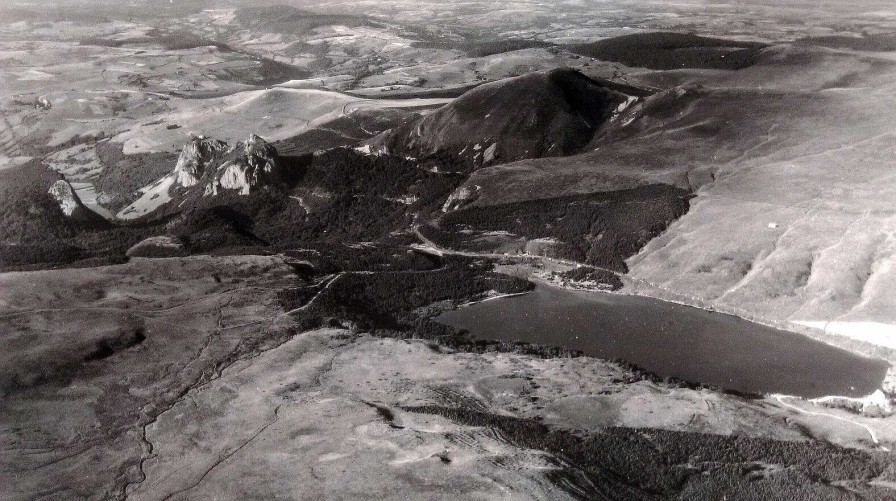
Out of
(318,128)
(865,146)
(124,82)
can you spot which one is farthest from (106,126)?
(865,146)

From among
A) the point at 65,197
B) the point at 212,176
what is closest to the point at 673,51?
the point at 212,176

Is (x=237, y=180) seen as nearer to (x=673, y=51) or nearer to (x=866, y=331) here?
(x=866, y=331)

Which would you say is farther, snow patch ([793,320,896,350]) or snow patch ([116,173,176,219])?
snow patch ([116,173,176,219])

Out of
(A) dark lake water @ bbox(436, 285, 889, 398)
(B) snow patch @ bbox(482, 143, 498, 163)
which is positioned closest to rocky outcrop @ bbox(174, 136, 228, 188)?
(B) snow patch @ bbox(482, 143, 498, 163)

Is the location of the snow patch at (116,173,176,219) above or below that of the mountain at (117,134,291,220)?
below

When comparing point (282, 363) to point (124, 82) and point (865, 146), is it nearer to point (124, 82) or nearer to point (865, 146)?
point (865, 146)

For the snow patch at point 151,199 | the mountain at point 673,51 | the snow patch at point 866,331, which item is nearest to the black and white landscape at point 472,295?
the snow patch at point 866,331

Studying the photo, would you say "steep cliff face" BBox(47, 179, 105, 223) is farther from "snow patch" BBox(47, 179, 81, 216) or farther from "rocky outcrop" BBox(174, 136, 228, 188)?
"rocky outcrop" BBox(174, 136, 228, 188)

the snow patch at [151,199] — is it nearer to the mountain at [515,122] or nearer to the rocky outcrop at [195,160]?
the rocky outcrop at [195,160]
